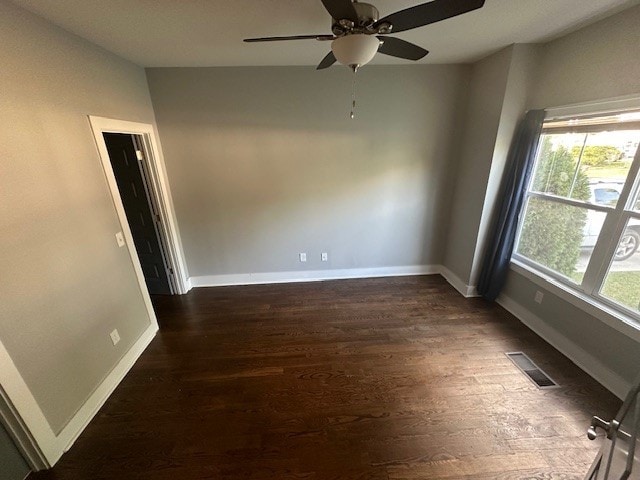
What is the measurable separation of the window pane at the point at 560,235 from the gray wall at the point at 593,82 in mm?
303

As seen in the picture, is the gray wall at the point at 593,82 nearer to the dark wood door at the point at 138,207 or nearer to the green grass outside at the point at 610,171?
the green grass outside at the point at 610,171

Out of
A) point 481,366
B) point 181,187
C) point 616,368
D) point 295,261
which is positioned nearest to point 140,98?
point 181,187

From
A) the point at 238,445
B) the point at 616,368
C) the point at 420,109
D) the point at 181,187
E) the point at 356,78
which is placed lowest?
the point at 238,445

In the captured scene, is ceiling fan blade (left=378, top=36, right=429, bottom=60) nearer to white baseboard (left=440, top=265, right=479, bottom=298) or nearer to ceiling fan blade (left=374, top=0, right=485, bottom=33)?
ceiling fan blade (left=374, top=0, right=485, bottom=33)

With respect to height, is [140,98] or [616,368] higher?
[140,98]

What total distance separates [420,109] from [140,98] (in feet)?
9.92

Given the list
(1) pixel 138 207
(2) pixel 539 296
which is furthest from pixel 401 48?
(1) pixel 138 207

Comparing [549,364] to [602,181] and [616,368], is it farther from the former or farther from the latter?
[602,181]

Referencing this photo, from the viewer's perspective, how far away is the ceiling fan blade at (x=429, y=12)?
3.56ft

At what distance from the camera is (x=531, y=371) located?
2072mm

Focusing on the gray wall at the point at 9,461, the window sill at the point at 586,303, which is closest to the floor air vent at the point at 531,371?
the window sill at the point at 586,303

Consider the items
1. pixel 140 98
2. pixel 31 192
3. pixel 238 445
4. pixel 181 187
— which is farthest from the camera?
pixel 181 187

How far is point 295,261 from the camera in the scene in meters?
3.53

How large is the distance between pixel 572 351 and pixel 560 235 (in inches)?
39.6
